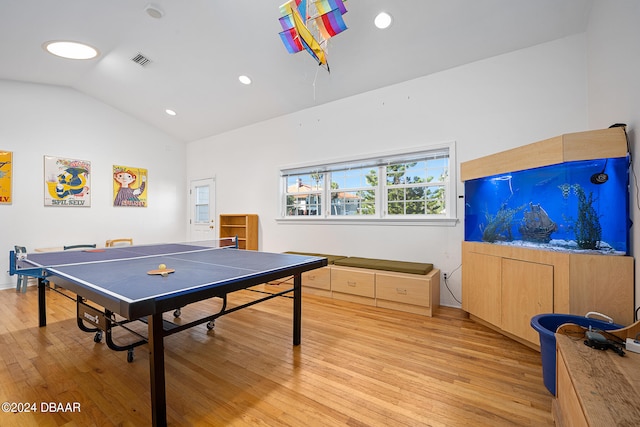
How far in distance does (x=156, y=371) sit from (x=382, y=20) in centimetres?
353

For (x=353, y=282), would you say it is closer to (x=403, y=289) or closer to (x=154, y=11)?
(x=403, y=289)

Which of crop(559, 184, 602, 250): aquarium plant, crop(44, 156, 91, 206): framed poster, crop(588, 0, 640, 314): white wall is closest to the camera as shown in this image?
crop(588, 0, 640, 314): white wall

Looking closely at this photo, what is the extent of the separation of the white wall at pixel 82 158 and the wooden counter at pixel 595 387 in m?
6.87

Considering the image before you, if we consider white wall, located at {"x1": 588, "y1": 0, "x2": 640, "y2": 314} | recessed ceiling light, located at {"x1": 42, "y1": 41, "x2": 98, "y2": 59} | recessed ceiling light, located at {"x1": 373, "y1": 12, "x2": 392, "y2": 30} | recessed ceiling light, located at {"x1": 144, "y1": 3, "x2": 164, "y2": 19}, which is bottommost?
white wall, located at {"x1": 588, "y1": 0, "x2": 640, "y2": 314}

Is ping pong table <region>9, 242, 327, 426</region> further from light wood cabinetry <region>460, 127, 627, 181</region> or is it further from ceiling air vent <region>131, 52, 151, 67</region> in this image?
ceiling air vent <region>131, 52, 151, 67</region>

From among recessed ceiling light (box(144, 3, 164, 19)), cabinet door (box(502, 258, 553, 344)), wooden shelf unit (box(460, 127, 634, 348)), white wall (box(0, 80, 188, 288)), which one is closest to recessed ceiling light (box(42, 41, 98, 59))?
recessed ceiling light (box(144, 3, 164, 19))

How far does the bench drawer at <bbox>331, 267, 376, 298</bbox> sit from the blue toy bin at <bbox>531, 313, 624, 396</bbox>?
178 cm

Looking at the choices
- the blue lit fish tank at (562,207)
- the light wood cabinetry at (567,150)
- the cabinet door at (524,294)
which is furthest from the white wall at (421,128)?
the cabinet door at (524,294)

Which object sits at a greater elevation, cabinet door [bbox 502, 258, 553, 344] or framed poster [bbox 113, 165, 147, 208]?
framed poster [bbox 113, 165, 147, 208]

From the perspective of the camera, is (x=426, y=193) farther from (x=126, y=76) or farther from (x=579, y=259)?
(x=126, y=76)

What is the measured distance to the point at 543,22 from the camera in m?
2.77

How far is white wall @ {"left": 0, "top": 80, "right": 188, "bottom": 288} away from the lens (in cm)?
461

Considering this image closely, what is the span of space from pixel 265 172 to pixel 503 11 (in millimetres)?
4080

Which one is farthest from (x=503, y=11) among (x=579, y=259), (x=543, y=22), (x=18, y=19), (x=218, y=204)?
(x=218, y=204)
